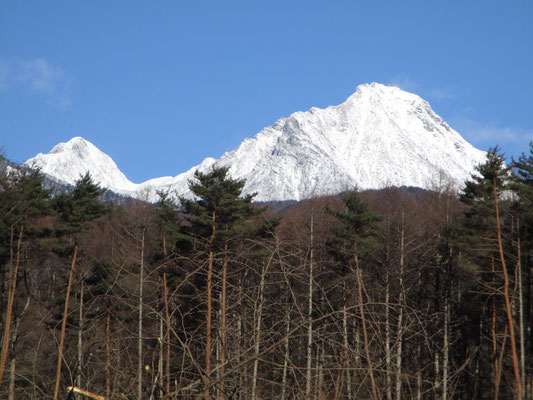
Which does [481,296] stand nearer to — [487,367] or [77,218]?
[487,367]

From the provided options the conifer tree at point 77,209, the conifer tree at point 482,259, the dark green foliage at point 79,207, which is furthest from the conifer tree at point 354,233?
the dark green foliage at point 79,207

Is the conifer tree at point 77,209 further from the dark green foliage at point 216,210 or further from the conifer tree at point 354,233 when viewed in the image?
the conifer tree at point 354,233

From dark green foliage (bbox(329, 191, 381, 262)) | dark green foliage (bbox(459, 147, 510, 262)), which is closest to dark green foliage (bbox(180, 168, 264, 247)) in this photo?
dark green foliage (bbox(329, 191, 381, 262))

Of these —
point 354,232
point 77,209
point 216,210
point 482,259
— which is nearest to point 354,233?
point 354,232

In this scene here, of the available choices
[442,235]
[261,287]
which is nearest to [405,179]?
[442,235]

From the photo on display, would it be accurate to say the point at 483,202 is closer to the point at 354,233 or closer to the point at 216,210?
the point at 354,233

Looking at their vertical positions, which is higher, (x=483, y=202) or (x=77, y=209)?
(x=483, y=202)

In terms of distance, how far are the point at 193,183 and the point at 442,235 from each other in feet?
42.0

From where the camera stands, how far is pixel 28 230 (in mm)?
22453

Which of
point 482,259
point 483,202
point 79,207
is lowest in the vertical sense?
point 482,259

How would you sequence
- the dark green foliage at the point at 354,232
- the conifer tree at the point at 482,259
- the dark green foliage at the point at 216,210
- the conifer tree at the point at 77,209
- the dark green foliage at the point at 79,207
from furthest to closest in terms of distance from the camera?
the dark green foliage at the point at 79,207, the conifer tree at the point at 77,209, the dark green foliage at the point at 216,210, the dark green foliage at the point at 354,232, the conifer tree at the point at 482,259

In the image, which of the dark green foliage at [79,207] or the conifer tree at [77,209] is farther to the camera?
the dark green foliage at [79,207]

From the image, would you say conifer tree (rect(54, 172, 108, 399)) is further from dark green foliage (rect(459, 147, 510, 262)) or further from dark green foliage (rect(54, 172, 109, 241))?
dark green foliage (rect(459, 147, 510, 262))

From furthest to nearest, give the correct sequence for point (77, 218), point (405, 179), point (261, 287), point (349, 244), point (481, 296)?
point (405, 179) < point (77, 218) < point (349, 244) < point (481, 296) < point (261, 287)
